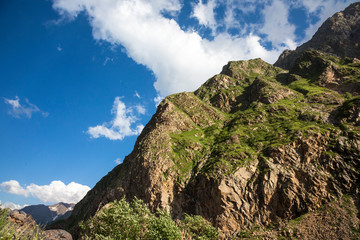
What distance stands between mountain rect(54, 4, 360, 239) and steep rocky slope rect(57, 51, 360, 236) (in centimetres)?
27

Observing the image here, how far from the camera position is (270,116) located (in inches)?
3782

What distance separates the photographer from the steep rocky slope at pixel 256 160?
186ft

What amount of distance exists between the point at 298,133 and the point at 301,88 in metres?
63.0

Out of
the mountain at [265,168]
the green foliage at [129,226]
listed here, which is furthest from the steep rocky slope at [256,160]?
the green foliage at [129,226]

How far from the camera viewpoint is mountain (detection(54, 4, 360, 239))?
176 ft

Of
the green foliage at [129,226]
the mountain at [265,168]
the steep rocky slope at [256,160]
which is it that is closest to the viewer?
the green foliage at [129,226]

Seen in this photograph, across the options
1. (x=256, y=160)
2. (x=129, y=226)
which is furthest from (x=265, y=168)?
(x=129, y=226)

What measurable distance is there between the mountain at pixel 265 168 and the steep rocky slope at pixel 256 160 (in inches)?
10.8

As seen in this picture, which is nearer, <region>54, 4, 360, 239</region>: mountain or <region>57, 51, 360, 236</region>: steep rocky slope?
<region>54, 4, 360, 239</region>: mountain

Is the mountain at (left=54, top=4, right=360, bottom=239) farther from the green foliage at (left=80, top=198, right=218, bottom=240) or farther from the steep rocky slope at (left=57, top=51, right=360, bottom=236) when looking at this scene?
the green foliage at (left=80, top=198, right=218, bottom=240)

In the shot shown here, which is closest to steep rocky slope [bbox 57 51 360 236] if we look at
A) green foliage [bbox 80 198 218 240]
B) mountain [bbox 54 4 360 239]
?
mountain [bbox 54 4 360 239]

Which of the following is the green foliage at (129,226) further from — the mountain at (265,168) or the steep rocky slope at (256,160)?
the steep rocky slope at (256,160)

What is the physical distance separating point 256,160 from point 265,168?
4813mm

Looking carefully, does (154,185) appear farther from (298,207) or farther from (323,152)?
(323,152)
